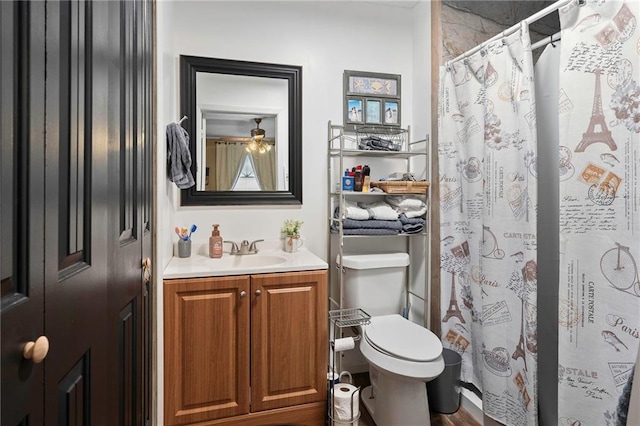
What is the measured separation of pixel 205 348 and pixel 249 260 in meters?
0.56

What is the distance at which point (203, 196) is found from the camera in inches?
82.4

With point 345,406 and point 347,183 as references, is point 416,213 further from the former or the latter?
point 345,406

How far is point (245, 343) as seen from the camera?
1664 millimetres

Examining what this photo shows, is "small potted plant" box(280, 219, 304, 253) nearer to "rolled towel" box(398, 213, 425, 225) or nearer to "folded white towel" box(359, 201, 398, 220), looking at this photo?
"folded white towel" box(359, 201, 398, 220)

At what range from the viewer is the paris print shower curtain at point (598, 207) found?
118 centimetres

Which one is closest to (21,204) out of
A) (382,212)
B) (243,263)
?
(243,263)

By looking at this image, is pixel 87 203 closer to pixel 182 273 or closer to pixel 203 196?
pixel 182 273

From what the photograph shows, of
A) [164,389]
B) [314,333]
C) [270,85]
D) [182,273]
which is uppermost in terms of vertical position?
[270,85]

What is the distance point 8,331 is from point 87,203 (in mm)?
304

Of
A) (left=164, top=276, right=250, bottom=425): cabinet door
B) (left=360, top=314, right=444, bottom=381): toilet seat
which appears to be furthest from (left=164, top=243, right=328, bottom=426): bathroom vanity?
(left=360, top=314, right=444, bottom=381): toilet seat

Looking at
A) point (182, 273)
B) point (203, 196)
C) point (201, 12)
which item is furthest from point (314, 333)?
point (201, 12)

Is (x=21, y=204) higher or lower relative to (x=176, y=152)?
lower

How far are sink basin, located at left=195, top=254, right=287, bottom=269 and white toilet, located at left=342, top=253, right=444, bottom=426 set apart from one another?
430 millimetres

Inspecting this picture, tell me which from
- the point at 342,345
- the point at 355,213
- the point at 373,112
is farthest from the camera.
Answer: the point at 373,112
